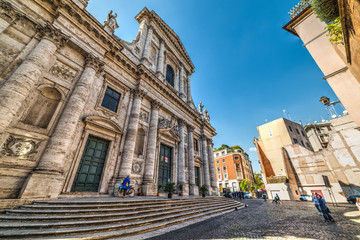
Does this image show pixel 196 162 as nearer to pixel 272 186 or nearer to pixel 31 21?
pixel 272 186

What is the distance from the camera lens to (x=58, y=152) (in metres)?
6.20

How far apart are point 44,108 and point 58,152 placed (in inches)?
95.8

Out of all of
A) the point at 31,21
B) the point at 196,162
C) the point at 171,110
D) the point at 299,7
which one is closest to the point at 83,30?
the point at 31,21

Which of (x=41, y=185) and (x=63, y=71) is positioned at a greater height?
(x=63, y=71)

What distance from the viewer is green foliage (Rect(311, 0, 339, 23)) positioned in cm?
A: 511

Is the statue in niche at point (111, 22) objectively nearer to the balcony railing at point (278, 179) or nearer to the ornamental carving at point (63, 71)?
the ornamental carving at point (63, 71)

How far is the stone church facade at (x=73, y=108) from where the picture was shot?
5.55 metres

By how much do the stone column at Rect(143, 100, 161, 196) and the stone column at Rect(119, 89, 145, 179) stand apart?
171 cm

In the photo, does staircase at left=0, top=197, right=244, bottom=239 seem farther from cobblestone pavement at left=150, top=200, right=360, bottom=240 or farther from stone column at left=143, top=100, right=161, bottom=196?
stone column at left=143, top=100, right=161, bottom=196


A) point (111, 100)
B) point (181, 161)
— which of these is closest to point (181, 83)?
point (181, 161)

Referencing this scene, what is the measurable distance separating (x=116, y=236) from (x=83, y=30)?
37.0 ft

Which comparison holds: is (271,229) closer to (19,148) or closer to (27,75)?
(19,148)

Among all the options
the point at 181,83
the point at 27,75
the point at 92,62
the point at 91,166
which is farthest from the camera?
the point at 181,83

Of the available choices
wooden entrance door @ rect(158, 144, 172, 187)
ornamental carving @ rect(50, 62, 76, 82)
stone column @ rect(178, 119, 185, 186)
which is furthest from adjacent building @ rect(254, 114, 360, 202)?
ornamental carving @ rect(50, 62, 76, 82)
